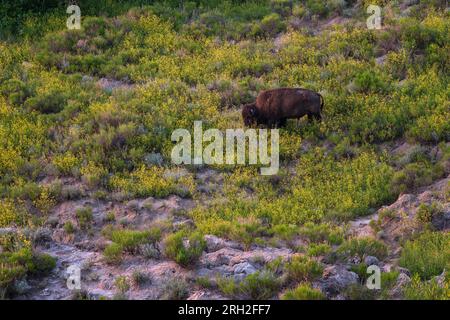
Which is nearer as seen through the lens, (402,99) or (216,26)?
(402,99)

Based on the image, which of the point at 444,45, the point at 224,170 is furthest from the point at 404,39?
Answer: the point at 224,170

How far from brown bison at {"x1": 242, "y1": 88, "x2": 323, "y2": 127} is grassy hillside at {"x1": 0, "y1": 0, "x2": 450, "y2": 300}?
0.33 metres

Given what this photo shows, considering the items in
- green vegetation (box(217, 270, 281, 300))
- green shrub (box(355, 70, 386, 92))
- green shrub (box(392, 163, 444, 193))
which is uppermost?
green shrub (box(355, 70, 386, 92))

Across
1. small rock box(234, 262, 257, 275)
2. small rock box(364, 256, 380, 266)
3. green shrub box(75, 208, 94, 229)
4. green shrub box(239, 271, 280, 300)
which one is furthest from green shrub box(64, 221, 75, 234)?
small rock box(364, 256, 380, 266)

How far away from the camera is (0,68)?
1959 cm

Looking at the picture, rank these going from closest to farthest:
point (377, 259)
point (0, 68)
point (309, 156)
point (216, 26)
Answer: point (377, 259), point (309, 156), point (0, 68), point (216, 26)

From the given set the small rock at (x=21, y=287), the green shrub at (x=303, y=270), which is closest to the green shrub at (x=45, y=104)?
the small rock at (x=21, y=287)

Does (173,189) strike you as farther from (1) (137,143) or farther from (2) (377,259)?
(2) (377,259)

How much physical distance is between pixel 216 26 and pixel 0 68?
22.6 feet

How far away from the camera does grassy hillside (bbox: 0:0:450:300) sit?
13469 mm

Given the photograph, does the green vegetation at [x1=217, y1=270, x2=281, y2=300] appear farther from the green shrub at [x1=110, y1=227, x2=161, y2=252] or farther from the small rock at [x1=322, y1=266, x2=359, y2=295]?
the green shrub at [x1=110, y1=227, x2=161, y2=252]

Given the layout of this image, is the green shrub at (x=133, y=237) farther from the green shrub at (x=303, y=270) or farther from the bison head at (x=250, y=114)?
the bison head at (x=250, y=114)

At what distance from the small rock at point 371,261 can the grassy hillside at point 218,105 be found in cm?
78
